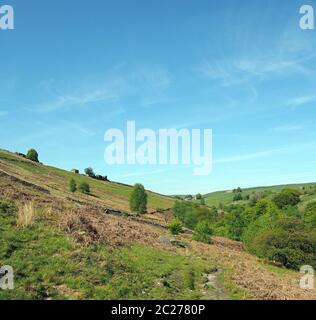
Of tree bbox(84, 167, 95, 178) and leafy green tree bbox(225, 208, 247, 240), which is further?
tree bbox(84, 167, 95, 178)

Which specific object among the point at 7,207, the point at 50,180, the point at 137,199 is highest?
the point at 50,180

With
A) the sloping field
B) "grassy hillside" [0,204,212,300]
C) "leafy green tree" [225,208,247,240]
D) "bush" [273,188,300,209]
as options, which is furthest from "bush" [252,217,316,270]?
"bush" [273,188,300,209]

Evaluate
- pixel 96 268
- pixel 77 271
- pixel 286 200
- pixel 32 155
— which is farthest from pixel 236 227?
pixel 77 271

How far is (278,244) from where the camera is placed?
2340 inches

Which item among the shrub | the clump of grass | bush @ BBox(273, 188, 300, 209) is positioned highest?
bush @ BBox(273, 188, 300, 209)

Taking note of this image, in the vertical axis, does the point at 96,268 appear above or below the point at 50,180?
below

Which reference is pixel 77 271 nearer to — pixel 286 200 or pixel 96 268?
pixel 96 268

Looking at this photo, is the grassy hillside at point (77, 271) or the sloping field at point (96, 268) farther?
the sloping field at point (96, 268)

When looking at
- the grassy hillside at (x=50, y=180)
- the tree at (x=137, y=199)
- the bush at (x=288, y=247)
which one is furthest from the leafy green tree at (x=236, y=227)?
the bush at (x=288, y=247)

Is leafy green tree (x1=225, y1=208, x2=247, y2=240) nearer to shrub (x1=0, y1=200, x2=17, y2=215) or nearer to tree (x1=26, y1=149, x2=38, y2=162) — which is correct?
tree (x1=26, y1=149, x2=38, y2=162)

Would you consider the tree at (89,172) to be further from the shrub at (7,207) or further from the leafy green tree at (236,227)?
the shrub at (7,207)

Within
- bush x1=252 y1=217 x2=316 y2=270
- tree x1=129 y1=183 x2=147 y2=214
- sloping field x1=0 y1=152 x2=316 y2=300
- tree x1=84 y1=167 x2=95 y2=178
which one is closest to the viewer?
sloping field x1=0 y1=152 x2=316 y2=300
